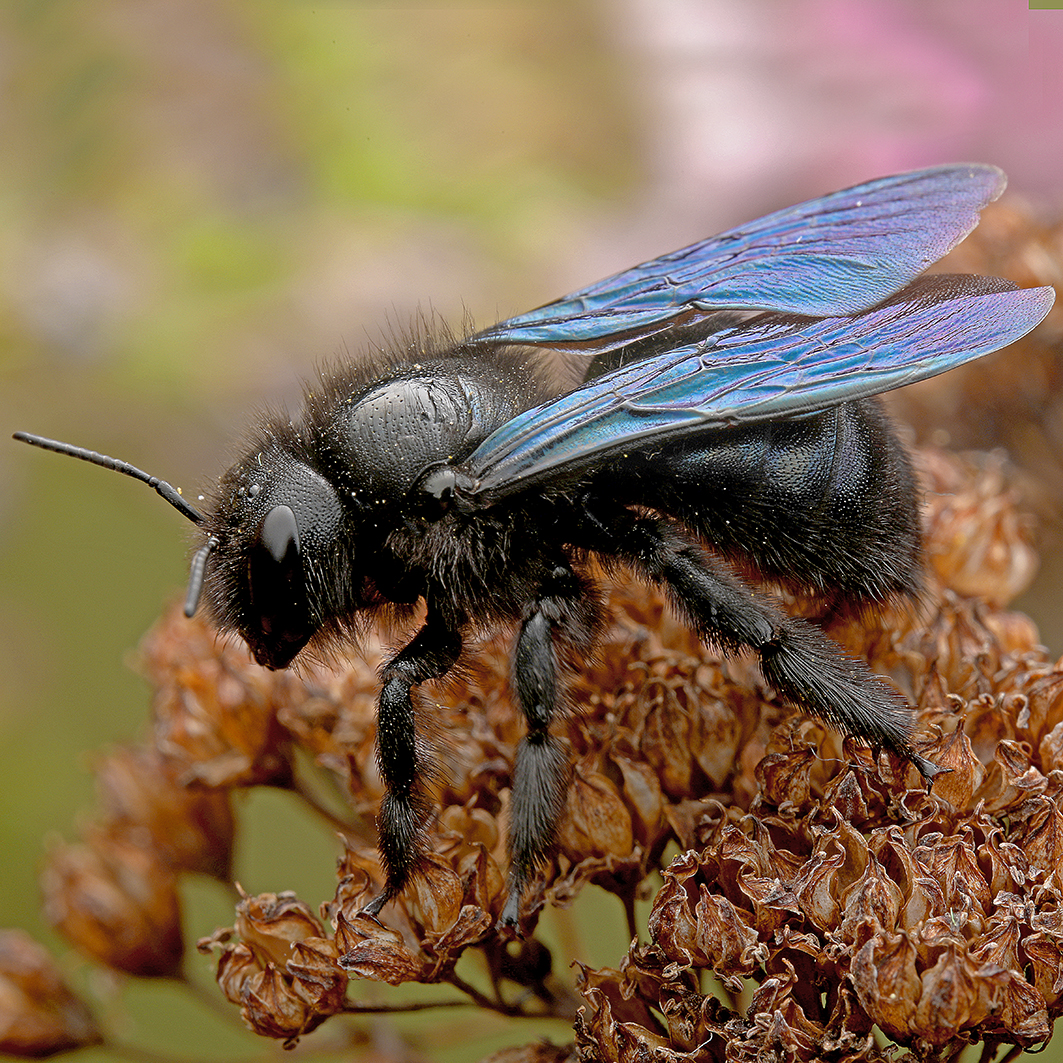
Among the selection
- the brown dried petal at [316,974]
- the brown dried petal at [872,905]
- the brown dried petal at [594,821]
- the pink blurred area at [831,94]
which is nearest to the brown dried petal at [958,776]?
the brown dried petal at [872,905]

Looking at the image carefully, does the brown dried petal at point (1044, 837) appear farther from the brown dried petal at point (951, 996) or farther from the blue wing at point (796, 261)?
the blue wing at point (796, 261)

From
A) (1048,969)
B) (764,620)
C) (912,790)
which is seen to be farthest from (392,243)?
(1048,969)

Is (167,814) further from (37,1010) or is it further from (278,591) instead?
(278,591)

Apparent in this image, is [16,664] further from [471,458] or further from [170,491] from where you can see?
[471,458]

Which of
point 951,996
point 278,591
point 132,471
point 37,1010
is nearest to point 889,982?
point 951,996

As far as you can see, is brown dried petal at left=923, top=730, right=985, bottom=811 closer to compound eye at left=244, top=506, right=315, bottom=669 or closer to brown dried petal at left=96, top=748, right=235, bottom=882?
compound eye at left=244, top=506, right=315, bottom=669

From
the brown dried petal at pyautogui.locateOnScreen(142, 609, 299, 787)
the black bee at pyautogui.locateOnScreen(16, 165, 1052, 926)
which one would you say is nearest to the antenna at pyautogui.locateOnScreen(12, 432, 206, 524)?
the black bee at pyautogui.locateOnScreen(16, 165, 1052, 926)

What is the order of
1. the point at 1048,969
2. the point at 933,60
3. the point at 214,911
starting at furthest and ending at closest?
the point at 214,911 < the point at 933,60 < the point at 1048,969
